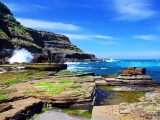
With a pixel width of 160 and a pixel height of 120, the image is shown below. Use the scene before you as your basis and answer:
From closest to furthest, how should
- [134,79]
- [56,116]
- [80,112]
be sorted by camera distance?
1. [56,116]
2. [80,112]
3. [134,79]

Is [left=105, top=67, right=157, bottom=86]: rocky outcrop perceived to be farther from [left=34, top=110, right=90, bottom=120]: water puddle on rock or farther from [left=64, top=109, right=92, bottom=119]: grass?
[left=34, top=110, right=90, bottom=120]: water puddle on rock

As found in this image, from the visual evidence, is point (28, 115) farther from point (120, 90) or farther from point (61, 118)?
point (120, 90)

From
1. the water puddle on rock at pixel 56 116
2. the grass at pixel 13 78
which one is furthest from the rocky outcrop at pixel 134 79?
the water puddle on rock at pixel 56 116

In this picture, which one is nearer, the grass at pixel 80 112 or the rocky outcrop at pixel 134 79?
the grass at pixel 80 112

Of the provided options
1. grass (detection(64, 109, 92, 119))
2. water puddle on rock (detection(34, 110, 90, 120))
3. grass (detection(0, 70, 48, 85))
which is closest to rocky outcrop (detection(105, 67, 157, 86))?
grass (detection(0, 70, 48, 85))

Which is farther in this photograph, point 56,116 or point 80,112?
A: point 80,112

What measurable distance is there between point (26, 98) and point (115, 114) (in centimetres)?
668

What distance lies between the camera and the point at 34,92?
1744 cm

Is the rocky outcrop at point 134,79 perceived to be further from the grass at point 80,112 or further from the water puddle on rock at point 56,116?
the water puddle on rock at point 56,116

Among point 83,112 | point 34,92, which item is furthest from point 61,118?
point 34,92

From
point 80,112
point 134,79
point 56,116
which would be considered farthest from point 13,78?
point 56,116

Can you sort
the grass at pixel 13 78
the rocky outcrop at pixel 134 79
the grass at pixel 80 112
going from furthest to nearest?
the rocky outcrop at pixel 134 79 → the grass at pixel 13 78 → the grass at pixel 80 112

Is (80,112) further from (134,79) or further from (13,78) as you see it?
(13,78)

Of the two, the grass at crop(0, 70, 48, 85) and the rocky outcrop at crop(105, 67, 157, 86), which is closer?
the grass at crop(0, 70, 48, 85)
